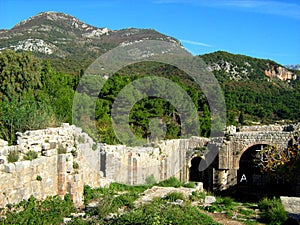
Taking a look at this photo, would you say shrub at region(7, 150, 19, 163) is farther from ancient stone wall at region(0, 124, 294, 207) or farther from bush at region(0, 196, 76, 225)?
bush at region(0, 196, 76, 225)

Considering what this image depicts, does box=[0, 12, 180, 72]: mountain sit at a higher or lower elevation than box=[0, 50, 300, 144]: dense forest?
higher

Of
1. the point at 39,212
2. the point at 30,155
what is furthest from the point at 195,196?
the point at 30,155

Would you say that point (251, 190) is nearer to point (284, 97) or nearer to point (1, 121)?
point (1, 121)

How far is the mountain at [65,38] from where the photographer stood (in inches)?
2105

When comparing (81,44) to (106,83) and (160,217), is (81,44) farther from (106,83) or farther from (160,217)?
(160,217)

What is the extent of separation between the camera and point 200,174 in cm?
2131

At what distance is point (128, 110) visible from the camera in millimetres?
28984

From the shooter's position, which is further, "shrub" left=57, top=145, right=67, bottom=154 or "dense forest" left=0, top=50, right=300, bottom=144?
"dense forest" left=0, top=50, right=300, bottom=144

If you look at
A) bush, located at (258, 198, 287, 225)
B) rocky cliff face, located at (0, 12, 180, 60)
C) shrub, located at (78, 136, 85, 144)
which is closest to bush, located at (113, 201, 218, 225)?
bush, located at (258, 198, 287, 225)

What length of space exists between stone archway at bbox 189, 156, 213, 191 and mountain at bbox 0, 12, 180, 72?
28.0 m

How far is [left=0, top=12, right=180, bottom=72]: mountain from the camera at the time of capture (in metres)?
53.5

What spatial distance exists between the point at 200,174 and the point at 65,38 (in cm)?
4780

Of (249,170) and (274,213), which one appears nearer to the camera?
(274,213)

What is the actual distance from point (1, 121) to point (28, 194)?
3.72m
